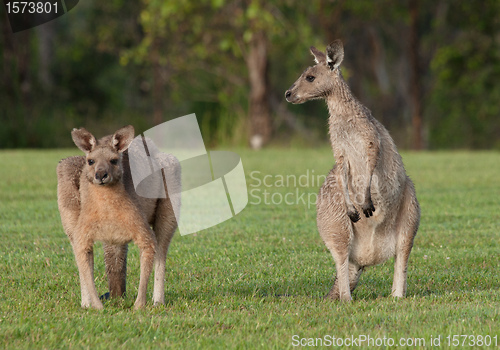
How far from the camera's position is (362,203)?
5.24 metres

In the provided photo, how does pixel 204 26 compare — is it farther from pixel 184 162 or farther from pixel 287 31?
pixel 184 162

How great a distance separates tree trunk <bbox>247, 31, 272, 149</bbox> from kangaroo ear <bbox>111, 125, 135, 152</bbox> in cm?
1648

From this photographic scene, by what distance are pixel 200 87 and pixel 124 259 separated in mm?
22165

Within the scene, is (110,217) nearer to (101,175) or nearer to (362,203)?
(101,175)

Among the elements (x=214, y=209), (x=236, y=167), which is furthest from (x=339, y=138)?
(x=236, y=167)

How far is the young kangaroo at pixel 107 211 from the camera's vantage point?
480cm

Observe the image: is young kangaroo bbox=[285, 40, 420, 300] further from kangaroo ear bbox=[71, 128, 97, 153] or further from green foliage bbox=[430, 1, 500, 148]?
green foliage bbox=[430, 1, 500, 148]

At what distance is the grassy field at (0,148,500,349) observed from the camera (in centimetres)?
434

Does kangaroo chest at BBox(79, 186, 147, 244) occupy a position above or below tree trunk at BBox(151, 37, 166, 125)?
below

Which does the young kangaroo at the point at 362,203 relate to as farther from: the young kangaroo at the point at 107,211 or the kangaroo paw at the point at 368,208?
the young kangaroo at the point at 107,211

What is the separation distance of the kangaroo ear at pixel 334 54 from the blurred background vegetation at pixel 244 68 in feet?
43.8

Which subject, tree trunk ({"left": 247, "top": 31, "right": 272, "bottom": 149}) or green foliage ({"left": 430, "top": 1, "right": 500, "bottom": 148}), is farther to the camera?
green foliage ({"left": 430, "top": 1, "right": 500, "bottom": 148})

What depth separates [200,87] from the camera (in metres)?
27.1

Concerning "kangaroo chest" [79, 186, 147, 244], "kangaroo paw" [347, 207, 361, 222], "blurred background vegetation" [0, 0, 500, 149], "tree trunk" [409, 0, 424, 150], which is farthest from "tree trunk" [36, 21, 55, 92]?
"kangaroo paw" [347, 207, 361, 222]
